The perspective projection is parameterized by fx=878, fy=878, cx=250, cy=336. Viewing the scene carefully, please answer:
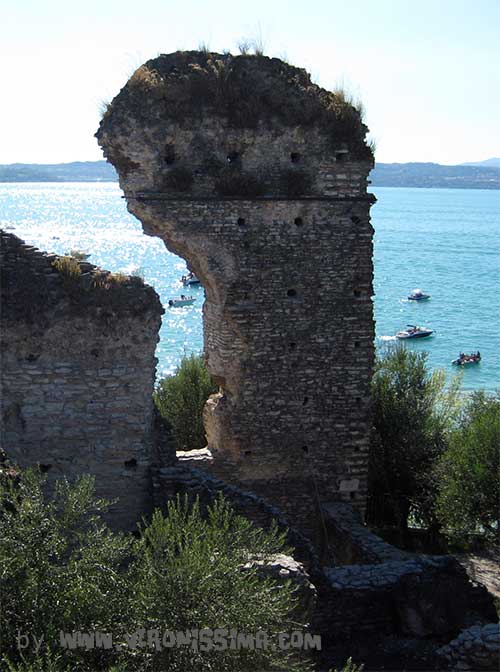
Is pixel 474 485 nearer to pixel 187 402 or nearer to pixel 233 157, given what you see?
pixel 187 402

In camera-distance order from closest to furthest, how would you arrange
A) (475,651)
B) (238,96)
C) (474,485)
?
(475,651) → (238,96) → (474,485)

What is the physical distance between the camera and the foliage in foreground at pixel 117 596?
680 centimetres

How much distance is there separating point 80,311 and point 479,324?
48199 millimetres

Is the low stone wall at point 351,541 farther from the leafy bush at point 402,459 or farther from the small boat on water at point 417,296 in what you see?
the small boat on water at point 417,296

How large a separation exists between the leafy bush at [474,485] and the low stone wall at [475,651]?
5.18 m

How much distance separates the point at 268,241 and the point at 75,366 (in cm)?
376

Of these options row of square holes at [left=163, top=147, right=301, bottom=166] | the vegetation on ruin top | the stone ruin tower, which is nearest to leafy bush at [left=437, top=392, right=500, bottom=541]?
the stone ruin tower

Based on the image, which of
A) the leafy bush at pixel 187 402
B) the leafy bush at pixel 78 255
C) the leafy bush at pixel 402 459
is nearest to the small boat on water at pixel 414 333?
the leafy bush at pixel 187 402

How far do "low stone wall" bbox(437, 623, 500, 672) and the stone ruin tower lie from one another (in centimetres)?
469

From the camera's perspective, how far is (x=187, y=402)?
18.0m

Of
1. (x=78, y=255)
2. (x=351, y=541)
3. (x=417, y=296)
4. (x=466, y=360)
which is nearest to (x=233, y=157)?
(x=78, y=255)

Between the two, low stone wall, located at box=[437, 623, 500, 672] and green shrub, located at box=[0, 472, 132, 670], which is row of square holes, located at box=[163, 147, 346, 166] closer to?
green shrub, located at box=[0, 472, 132, 670]

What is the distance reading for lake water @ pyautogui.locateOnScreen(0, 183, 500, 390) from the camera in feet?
154

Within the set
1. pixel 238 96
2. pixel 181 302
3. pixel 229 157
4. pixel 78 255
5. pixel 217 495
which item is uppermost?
pixel 238 96
